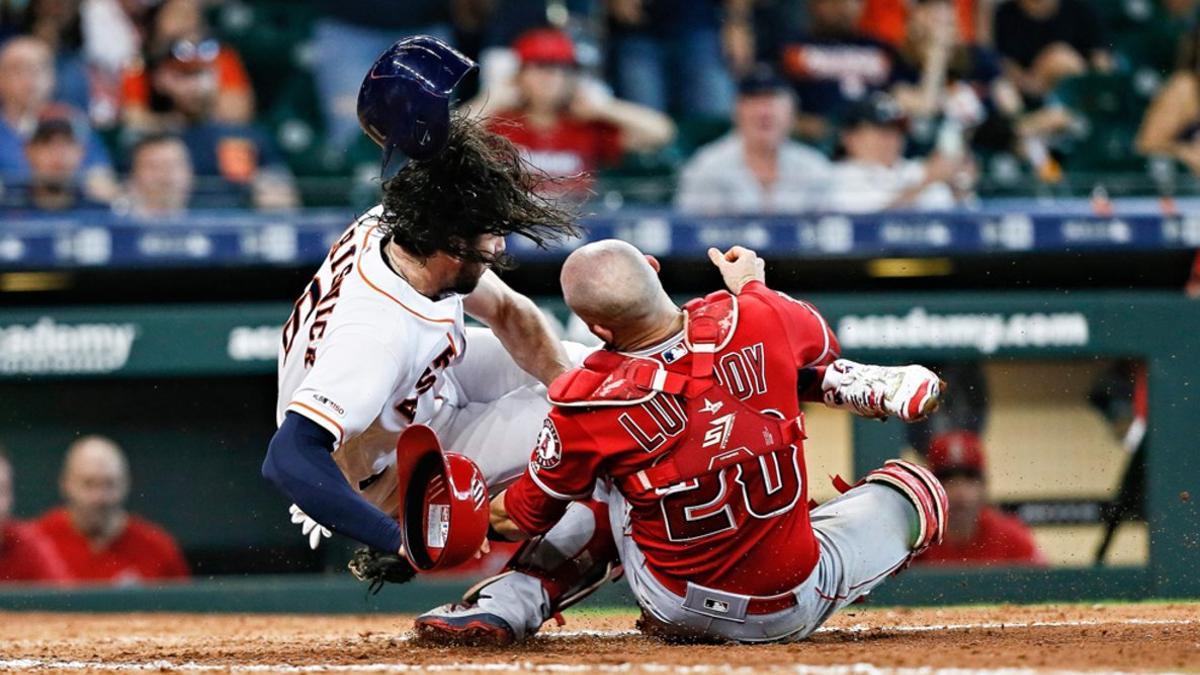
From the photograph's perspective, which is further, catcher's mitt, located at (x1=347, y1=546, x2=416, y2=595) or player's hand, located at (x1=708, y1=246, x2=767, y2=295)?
player's hand, located at (x1=708, y1=246, x2=767, y2=295)

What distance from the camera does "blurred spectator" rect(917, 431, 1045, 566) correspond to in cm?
723

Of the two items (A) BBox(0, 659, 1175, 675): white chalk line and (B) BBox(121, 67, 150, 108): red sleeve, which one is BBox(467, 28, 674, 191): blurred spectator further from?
(A) BBox(0, 659, 1175, 675): white chalk line

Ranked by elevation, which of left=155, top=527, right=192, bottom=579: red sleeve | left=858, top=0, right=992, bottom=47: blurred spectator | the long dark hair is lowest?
left=155, top=527, right=192, bottom=579: red sleeve

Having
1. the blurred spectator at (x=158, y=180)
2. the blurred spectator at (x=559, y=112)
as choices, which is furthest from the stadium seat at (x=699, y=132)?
the blurred spectator at (x=158, y=180)

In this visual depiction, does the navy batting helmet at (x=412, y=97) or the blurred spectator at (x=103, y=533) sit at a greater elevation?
the navy batting helmet at (x=412, y=97)

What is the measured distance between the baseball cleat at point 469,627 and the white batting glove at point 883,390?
108 cm

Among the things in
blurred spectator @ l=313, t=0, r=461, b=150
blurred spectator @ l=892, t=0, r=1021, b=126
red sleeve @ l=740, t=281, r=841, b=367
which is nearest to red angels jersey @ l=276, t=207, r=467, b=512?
red sleeve @ l=740, t=281, r=841, b=367

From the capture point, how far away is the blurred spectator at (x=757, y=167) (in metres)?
7.46

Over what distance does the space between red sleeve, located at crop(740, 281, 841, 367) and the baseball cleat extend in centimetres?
107

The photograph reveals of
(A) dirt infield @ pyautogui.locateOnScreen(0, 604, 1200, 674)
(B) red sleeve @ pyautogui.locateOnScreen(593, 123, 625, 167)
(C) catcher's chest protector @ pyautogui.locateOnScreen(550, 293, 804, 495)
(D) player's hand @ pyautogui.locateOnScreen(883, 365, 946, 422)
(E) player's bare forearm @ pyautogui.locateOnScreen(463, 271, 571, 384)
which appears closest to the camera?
(A) dirt infield @ pyautogui.locateOnScreen(0, 604, 1200, 674)

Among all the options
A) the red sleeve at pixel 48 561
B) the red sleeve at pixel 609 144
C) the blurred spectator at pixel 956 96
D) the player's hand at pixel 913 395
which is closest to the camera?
the player's hand at pixel 913 395

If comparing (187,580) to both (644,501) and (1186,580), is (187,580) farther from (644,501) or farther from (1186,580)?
(1186,580)

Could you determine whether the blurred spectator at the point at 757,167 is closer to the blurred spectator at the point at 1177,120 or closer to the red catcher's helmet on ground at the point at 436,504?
the blurred spectator at the point at 1177,120

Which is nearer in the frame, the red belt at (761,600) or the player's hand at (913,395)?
the player's hand at (913,395)
